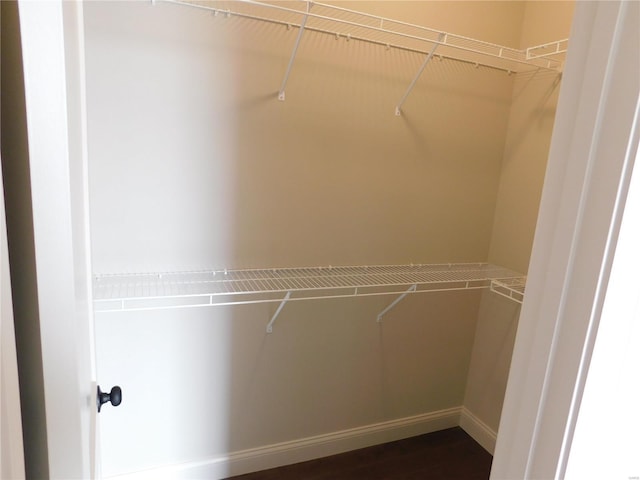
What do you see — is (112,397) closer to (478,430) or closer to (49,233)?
(49,233)

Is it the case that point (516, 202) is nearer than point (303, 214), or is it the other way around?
point (303, 214)

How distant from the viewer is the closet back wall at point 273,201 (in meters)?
1.38

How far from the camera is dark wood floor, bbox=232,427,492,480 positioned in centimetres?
186

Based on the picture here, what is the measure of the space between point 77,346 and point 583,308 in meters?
0.65

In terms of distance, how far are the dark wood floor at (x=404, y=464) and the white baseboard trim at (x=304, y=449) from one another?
3 centimetres

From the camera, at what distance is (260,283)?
1531mm

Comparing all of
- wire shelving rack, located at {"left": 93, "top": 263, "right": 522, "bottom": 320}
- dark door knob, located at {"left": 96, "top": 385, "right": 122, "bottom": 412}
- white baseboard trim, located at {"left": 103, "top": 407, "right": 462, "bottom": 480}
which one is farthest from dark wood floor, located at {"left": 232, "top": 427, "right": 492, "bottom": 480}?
dark door knob, located at {"left": 96, "top": 385, "right": 122, "bottom": 412}

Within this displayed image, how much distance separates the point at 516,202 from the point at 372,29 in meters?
1.10

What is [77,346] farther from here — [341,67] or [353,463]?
[353,463]

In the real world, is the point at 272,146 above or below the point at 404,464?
above

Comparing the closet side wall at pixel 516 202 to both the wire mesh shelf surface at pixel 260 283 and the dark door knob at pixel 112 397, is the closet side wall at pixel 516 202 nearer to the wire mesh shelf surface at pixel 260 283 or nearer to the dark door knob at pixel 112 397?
the wire mesh shelf surface at pixel 260 283

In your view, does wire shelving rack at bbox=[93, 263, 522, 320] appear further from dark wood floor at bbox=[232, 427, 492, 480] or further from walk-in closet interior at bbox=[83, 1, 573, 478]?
dark wood floor at bbox=[232, 427, 492, 480]

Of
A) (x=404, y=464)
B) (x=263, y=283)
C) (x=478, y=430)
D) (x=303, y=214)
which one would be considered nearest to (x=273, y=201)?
A: (x=303, y=214)

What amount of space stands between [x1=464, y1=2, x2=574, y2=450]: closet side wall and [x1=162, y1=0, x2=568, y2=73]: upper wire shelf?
0.10 meters
